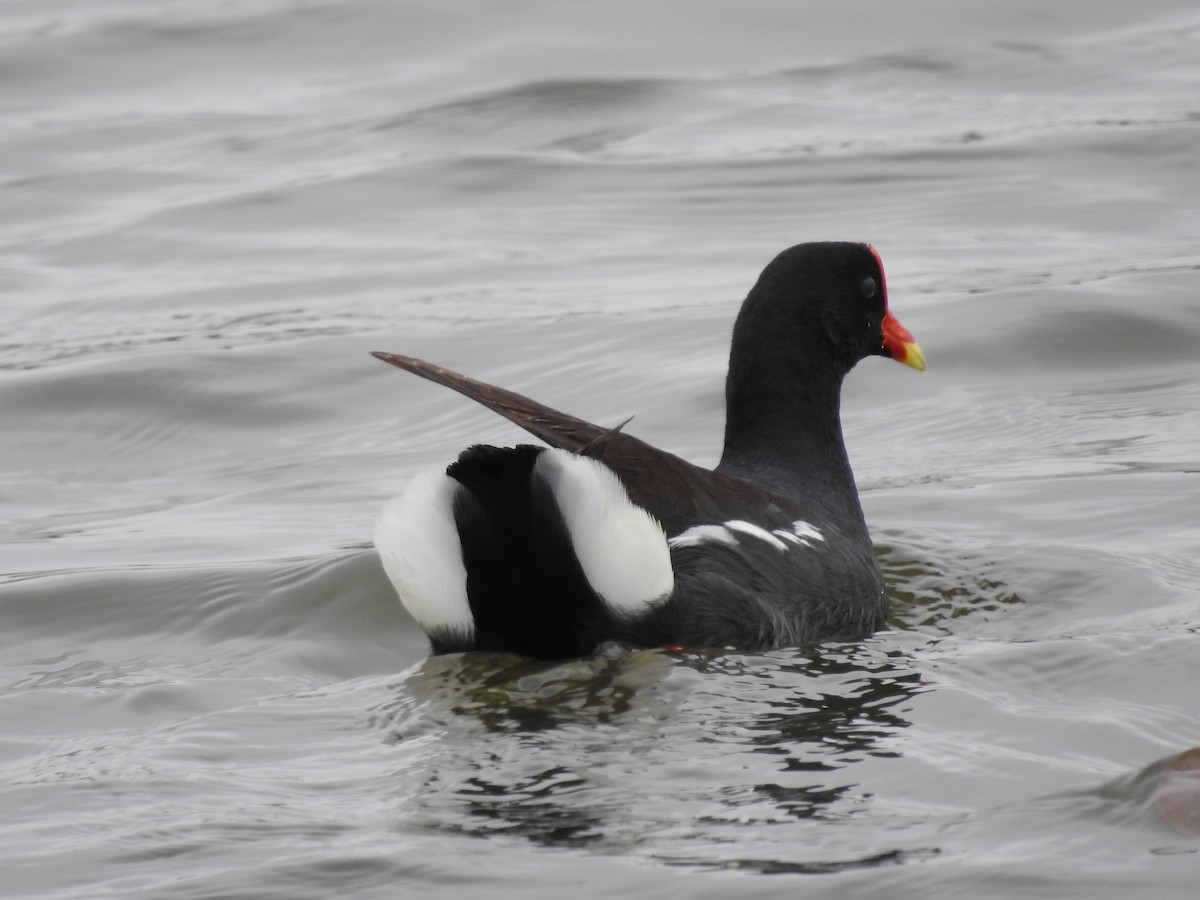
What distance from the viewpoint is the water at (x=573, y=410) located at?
3.83 meters

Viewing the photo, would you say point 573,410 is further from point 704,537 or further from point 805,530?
point 704,537

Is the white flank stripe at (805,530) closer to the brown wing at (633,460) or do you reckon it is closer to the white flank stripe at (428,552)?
the brown wing at (633,460)

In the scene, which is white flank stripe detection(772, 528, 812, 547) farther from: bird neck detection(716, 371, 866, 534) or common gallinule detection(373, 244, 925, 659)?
bird neck detection(716, 371, 866, 534)

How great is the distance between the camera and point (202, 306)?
10.1 m

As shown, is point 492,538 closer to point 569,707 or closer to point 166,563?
point 569,707

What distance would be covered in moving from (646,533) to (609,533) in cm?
11

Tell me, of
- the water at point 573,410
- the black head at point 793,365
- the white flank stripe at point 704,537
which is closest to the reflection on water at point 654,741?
the water at point 573,410

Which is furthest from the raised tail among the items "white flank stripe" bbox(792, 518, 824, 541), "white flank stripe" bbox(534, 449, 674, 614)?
"white flank stripe" bbox(792, 518, 824, 541)

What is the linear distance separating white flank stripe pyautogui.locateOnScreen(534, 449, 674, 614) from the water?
214 mm

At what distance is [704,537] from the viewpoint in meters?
4.92

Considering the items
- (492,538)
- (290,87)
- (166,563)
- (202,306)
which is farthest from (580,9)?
(492,538)

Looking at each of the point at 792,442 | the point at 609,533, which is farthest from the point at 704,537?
the point at 792,442

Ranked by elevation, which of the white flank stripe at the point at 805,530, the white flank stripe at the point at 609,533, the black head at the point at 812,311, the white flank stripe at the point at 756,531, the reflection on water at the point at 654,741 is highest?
the black head at the point at 812,311

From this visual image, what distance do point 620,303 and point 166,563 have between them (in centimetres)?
395
